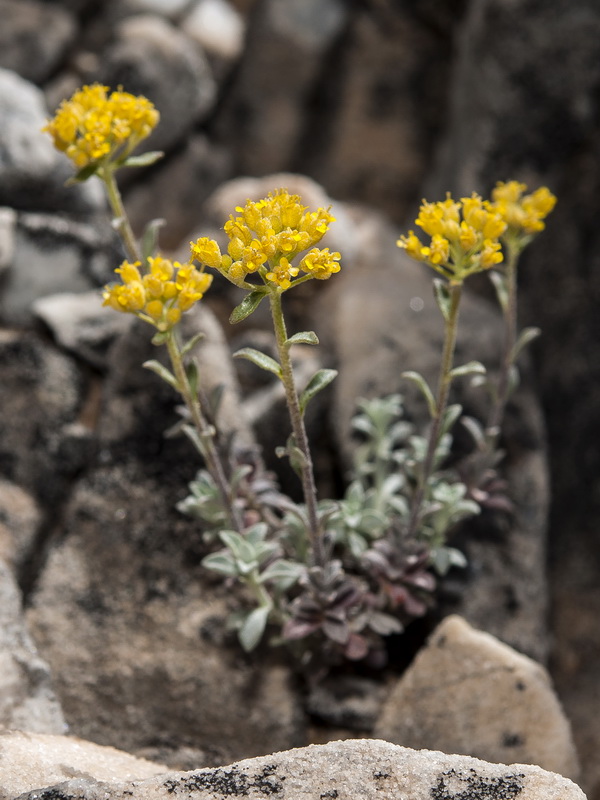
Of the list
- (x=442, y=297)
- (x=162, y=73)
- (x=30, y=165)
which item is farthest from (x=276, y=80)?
(x=442, y=297)

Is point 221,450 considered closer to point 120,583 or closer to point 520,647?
point 120,583

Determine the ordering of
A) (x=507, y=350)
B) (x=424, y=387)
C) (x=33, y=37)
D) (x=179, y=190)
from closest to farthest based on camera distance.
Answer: (x=424, y=387)
(x=507, y=350)
(x=33, y=37)
(x=179, y=190)

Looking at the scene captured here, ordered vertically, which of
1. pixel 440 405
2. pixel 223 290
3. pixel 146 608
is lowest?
pixel 146 608

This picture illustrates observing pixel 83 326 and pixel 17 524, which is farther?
pixel 83 326

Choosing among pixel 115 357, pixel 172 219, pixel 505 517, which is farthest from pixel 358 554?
Answer: pixel 172 219

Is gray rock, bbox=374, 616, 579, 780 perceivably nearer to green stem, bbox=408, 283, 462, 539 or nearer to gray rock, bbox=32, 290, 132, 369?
green stem, bbox=408, 283, 462, 539

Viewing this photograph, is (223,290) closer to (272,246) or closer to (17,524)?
(17,524)

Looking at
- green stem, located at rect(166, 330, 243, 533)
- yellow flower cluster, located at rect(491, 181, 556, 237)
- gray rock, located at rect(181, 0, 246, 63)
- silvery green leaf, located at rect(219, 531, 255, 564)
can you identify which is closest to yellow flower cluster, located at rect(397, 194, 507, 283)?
yellow flower cluster, located at rect(491, 181, 556, 237)
